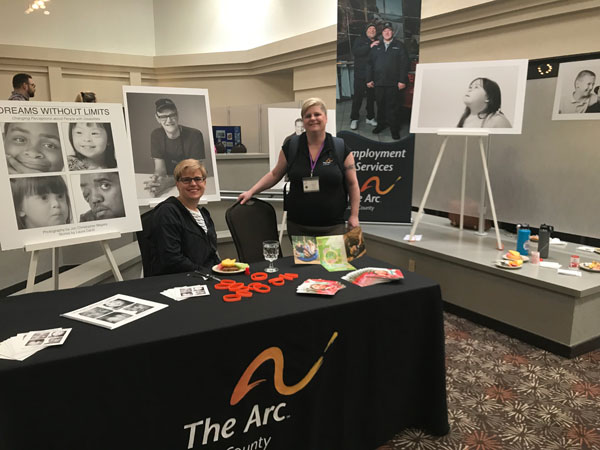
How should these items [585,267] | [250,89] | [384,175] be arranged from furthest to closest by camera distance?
[250,89] → [384,175] → [585,267]

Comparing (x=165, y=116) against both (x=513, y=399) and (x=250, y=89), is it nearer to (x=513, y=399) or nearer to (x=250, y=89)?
(x=513, y=399)

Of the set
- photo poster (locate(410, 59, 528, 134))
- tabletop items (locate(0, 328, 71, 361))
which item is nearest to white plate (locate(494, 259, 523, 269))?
photo poster (locate(410, 59, 528, 134))

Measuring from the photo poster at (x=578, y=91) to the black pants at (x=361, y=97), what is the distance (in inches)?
58.9

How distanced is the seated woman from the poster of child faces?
485 millimetres

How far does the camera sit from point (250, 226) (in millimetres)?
2623

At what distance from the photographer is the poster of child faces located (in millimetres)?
2266

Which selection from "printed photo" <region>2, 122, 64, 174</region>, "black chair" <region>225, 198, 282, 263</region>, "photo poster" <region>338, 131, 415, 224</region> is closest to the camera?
"printed photo" <region>2, 122, 64, 174</region>

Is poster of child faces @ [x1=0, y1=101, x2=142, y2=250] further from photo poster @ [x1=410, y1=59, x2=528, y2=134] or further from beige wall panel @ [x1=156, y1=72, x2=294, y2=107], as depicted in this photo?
beige wall panel @ [x1=156, y1=72, x2=294, y2=107]

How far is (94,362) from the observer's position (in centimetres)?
126

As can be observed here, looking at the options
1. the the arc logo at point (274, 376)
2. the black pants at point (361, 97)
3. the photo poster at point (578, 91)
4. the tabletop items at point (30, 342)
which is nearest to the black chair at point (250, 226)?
the the arc logo at point (274, 376)

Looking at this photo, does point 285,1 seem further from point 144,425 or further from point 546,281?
point 144,425

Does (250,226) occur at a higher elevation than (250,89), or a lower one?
lower

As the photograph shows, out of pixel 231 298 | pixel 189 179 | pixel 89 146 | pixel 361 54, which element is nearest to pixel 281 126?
pixel 361 54

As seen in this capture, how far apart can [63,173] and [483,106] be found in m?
2.92
